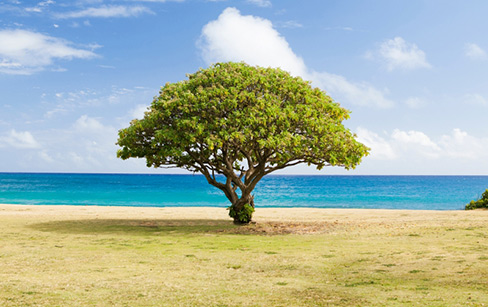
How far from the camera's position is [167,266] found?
15.8m

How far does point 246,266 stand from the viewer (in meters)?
15.8

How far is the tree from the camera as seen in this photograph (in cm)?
2503

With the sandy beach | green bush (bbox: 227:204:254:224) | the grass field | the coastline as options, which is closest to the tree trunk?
green bush (bbox: 227:204:254:224)

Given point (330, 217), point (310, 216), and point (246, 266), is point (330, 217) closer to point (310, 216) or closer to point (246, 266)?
point (310, 216)

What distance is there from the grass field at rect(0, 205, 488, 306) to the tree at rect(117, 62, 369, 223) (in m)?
4.35

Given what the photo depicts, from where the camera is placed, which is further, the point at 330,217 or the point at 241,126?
the point at 330,217

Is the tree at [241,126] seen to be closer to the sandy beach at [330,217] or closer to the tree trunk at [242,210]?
the tree trunk at [242,210]

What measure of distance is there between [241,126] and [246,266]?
1096 centimetres

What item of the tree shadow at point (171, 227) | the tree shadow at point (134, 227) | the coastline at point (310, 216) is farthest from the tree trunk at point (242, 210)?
the coastline at point (310, 216)

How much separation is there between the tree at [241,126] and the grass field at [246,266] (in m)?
4.35

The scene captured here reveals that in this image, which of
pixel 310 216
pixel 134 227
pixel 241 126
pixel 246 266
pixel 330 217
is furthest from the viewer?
pixel 310 216

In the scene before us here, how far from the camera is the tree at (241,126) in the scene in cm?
2503

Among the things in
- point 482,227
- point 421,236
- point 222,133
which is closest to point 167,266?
point 222,133

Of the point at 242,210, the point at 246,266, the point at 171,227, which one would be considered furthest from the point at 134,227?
the point at 246,266
